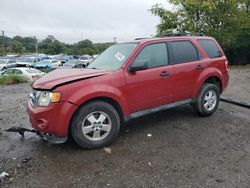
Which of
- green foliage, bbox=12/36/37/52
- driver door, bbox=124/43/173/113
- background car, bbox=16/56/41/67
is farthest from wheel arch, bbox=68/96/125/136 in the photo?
green foliage, bbox=12/36/37/52

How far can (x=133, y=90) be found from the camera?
5129 mm

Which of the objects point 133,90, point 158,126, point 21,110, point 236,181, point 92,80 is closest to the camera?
point 236,181

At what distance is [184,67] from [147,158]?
2.19 meters

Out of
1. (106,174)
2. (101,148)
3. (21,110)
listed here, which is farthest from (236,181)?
(21,110)

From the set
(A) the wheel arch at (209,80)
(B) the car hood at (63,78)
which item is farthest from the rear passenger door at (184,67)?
(B) the car hood at (63,78)

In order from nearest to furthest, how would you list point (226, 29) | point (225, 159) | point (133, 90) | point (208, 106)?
point (225, 159) < point (133, 90) < point (208, 106) < point (226, 29)

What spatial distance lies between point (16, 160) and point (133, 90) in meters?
2.14

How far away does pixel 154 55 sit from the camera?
18.3ft

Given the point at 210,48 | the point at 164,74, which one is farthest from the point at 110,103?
the point at 210,48

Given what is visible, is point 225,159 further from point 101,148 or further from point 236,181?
point 101,148

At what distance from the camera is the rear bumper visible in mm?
4449

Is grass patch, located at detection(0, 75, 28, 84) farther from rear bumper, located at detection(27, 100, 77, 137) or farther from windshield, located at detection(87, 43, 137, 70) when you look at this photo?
rear bumper, located at detection(27, 100, 77, 137)

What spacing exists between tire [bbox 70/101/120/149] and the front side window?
114cm

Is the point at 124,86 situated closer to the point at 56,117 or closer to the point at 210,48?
the point at 56,117
